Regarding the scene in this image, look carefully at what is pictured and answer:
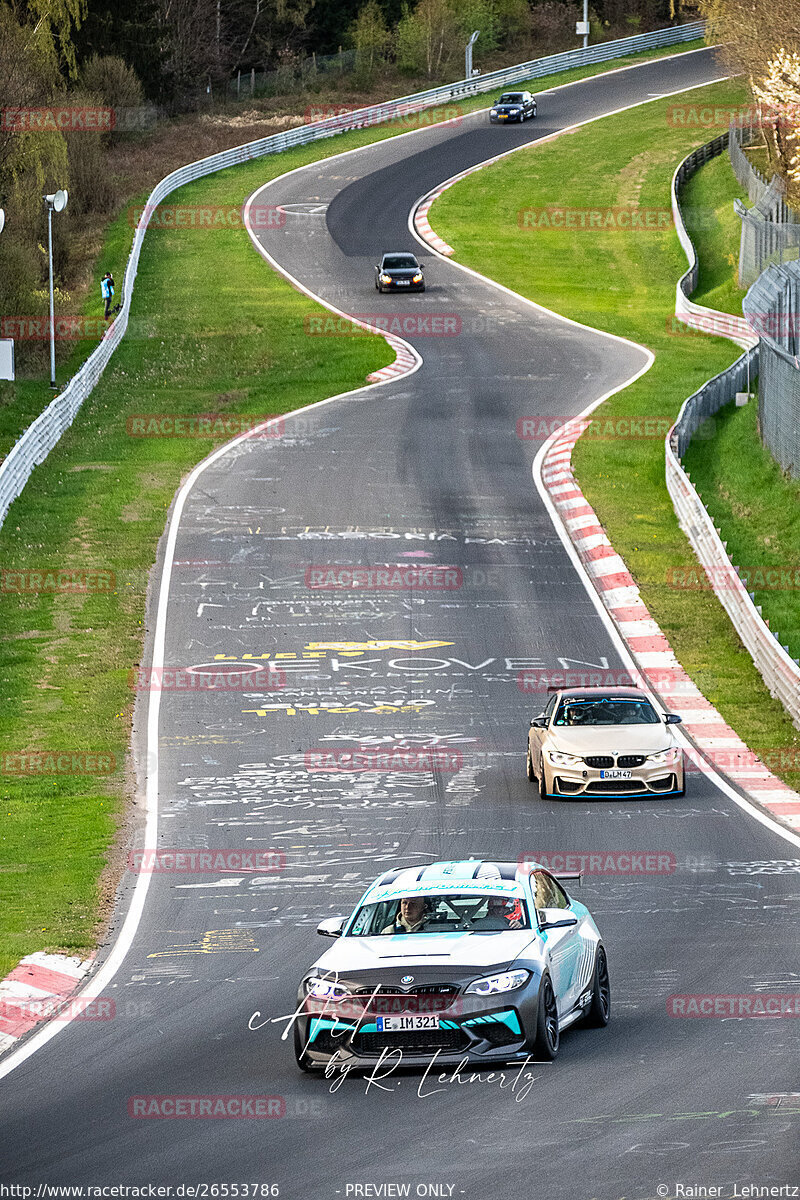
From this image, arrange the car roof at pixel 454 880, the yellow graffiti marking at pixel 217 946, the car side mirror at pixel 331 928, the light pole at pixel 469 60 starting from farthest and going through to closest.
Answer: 1. the light pole at pixel 469 60
2. the yellow graffiti marking at pixel 217 946
3. the car roof at pixel 454 880
4. the car side mirror at pixel 331 928

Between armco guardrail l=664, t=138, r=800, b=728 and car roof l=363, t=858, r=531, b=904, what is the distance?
42.5 feet

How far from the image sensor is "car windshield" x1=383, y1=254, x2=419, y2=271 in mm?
60406

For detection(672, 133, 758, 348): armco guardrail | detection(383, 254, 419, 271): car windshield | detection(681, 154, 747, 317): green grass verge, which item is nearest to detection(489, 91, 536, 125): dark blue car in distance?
detection(681, 154, 747, 317): green grass verge

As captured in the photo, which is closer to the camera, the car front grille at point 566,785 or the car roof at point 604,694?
the car front grille at point 566,785

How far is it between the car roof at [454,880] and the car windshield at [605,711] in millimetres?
9109

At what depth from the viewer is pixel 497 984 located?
10812 millimetres

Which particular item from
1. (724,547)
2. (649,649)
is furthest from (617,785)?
(724,547)

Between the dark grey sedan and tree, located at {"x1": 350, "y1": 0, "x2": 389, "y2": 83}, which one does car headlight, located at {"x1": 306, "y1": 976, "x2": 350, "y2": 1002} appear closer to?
the dark grey sedan

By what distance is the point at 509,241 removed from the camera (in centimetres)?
6938

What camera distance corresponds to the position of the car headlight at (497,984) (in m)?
10.8

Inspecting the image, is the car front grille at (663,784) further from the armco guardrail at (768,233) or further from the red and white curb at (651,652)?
the armco guardrail at (768,233)

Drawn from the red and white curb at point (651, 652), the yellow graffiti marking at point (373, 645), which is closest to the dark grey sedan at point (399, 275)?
the red and white curb at point (651, 652)

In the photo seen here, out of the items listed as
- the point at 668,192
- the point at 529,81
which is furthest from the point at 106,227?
the point at 529,81

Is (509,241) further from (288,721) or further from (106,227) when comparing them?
(288,721)
